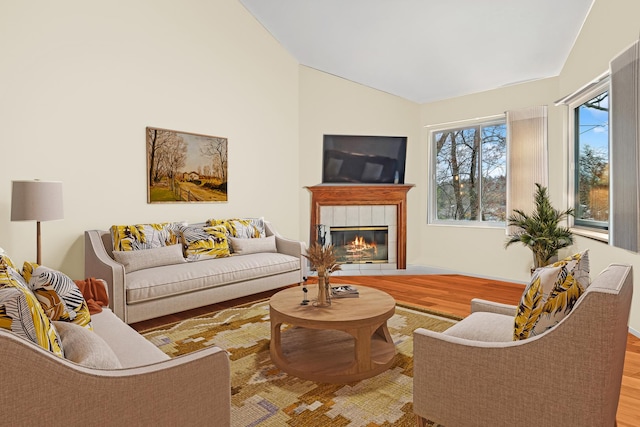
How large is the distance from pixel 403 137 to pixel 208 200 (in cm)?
324

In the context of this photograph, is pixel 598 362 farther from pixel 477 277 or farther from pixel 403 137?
pixel 403 137

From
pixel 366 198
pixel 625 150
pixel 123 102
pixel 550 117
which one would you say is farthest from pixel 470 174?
pixel 123 102

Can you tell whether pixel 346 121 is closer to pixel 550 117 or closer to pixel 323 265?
pixel 550 117

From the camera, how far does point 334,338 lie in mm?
2887

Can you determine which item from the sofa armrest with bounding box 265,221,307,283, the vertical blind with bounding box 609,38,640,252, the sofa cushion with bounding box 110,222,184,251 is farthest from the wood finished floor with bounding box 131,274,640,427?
the vertical blind with bounding box 609,38,640,252

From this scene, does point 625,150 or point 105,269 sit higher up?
point 625,150

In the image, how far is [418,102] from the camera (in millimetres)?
6098

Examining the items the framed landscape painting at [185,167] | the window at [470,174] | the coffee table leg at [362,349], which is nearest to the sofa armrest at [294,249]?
the framed landscape painting at [185,167]

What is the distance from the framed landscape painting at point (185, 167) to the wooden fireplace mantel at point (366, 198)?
1.50 m

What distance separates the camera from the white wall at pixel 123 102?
323 cm

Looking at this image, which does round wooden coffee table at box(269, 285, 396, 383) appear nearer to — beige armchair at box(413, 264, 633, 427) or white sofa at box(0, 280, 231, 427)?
beige armchair at box(413, 264, 633, 427)

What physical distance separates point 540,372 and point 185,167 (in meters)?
4.04

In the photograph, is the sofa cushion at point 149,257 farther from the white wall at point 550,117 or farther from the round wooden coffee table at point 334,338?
the white wall at point 550,117

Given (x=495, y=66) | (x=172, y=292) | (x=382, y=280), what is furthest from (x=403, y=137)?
(x=172, y=292)
